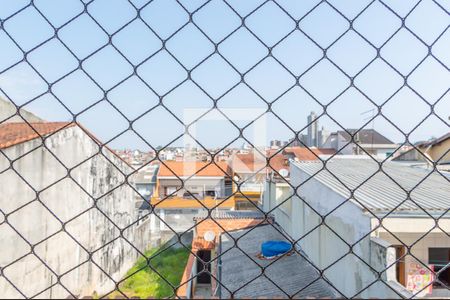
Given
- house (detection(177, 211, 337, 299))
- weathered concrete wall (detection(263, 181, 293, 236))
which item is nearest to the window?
weathered concrete wall (detection(263, 181, 293, 236))

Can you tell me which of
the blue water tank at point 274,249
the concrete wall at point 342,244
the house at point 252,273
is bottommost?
the house at point 252,273

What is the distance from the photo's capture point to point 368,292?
2654 mm

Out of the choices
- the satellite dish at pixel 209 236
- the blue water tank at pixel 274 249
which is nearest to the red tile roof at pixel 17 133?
the blue water tank at pixel 274 249

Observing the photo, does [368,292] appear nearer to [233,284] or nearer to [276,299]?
[233,284]

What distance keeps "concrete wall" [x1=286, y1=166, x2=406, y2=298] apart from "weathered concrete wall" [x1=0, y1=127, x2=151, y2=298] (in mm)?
1746

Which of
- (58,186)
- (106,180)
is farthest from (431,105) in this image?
(106,180)

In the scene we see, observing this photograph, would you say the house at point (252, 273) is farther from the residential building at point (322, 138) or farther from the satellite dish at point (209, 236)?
the residential building at point (322, 138)

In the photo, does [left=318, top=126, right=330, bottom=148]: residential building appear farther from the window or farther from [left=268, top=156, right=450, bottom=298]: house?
[left=268, top=156, right=450, bottom=298]: house

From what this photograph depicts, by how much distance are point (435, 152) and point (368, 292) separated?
15.0ft

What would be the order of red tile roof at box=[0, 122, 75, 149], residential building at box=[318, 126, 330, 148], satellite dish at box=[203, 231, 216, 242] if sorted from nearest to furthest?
red tile roof at box=[0, 122, 75, 149]
satellite dish at box=[203, 231, 216, 242]
residential building at box=[318, 126, 330, 148]

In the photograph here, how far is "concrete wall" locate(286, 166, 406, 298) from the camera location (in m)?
2.61

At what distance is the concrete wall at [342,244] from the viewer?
2.61 metres

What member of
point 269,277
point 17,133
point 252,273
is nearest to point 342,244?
point 269,277

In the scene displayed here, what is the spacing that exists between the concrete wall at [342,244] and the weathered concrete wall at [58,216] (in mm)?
1746
